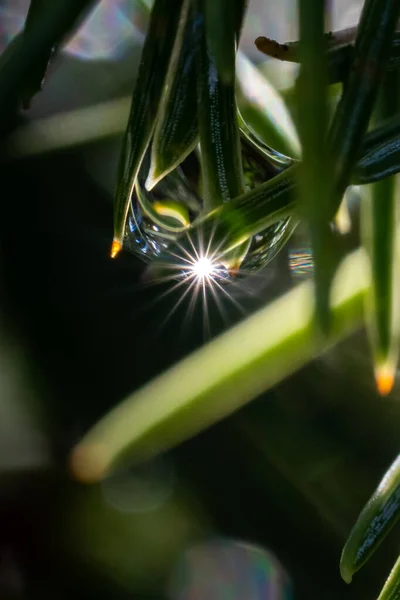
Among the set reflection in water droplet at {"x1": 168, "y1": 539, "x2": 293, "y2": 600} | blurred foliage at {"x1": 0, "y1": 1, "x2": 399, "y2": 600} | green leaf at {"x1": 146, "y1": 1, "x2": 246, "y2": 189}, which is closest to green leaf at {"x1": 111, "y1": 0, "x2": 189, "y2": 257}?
green leaf at {"x1": 146, "y1": 1, "x2": 246, "y2": 189}

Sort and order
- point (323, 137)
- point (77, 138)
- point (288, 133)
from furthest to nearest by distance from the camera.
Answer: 1. point (77, 138)
2. point (288, 133)
3. point (323, 137)

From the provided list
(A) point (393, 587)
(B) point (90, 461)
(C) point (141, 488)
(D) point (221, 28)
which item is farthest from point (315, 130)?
(C) point (141, 488)

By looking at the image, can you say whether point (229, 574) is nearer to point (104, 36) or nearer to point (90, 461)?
point (90, 461)

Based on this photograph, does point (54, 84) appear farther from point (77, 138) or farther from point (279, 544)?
point (279, 544)

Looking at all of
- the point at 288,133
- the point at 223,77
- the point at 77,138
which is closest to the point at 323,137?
the point at 223,77

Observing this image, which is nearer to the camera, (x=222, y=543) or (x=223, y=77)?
(x=223, y=77)

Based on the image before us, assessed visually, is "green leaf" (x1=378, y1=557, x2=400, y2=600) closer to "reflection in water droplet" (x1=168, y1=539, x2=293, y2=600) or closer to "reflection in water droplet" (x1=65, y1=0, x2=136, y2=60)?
"reflection in water droplet" (x1=168, y1=539, x2=293, y2=600)
